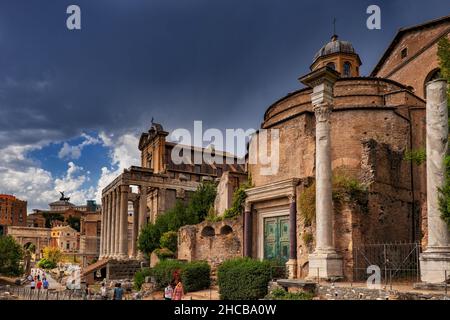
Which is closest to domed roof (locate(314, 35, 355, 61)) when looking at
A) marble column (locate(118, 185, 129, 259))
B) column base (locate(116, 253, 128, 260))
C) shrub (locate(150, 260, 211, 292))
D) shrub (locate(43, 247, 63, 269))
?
shrub (locate(150, 260, 211, 292))

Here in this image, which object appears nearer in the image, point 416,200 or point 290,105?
point 416,200

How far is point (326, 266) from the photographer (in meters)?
15.6

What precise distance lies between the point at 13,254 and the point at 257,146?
3011 centimetres

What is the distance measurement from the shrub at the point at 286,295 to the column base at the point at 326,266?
45.7 inches

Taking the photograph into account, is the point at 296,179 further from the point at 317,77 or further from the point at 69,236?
the point at 69,236

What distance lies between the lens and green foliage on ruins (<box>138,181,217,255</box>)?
35.4 metres

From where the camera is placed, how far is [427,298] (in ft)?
37.7

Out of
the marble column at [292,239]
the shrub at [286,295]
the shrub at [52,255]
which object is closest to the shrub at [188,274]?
the marble column at [292,239]

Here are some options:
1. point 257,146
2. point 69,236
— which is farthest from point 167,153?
point 69,236

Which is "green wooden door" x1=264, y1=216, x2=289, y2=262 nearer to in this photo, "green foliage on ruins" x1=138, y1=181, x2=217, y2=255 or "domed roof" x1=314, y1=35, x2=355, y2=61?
"green foliage on ruins" x1=138, y1=181, x2=217, y2=255

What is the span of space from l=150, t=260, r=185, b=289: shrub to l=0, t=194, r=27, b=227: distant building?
9030 cm

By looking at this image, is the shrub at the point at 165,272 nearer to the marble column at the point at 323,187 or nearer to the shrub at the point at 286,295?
the shrub at the point at 286,295

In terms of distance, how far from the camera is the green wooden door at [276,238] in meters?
20.6

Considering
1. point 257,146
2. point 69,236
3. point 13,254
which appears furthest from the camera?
point 69,236
